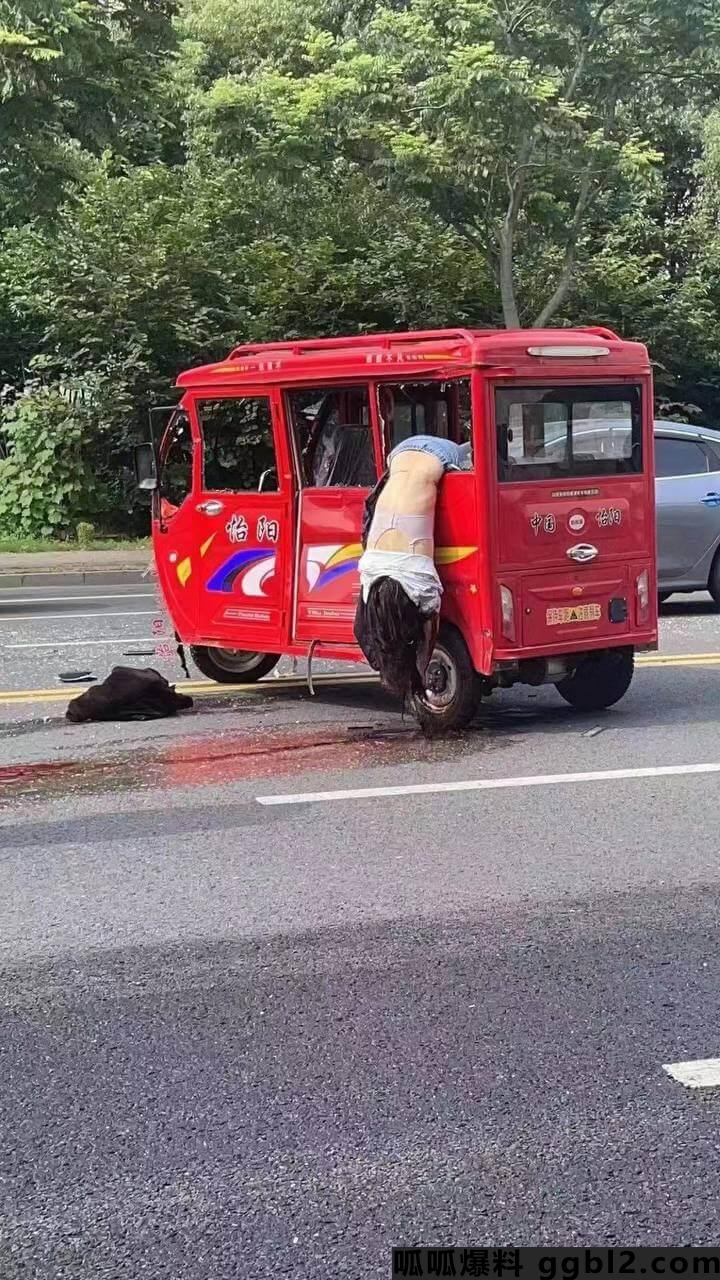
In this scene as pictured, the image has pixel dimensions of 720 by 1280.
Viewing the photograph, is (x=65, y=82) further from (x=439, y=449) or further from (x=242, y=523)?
(x=439, y=449)

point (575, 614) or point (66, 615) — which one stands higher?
point (575, 614)

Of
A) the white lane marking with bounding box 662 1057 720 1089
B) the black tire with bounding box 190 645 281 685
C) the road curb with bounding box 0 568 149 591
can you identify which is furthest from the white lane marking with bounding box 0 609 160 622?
the white lane marking with bounding box 662 1057 720 1089

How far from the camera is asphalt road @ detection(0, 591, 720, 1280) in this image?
3.34m

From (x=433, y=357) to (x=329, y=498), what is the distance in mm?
1227

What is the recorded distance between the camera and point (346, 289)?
2422 cm

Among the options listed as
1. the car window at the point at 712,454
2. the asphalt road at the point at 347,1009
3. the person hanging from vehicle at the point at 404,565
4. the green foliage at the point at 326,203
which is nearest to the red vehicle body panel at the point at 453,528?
the person hanging from vehicle at the point at 404,565

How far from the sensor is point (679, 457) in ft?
45.8

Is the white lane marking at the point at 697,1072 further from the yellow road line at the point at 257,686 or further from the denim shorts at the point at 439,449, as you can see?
the yellow road line at the point at 257,686

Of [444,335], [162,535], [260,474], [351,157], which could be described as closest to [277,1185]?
[444,335]

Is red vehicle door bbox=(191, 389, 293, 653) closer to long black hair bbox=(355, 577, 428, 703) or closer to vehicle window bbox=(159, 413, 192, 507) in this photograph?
vehicle window bbox=(159, 413, 192, 507)

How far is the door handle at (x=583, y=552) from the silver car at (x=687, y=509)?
482cm

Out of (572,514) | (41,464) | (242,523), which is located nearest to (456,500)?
(572,514)

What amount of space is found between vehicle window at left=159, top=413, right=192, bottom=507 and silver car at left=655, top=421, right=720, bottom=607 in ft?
16.3

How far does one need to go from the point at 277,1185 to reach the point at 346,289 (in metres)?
21.9
